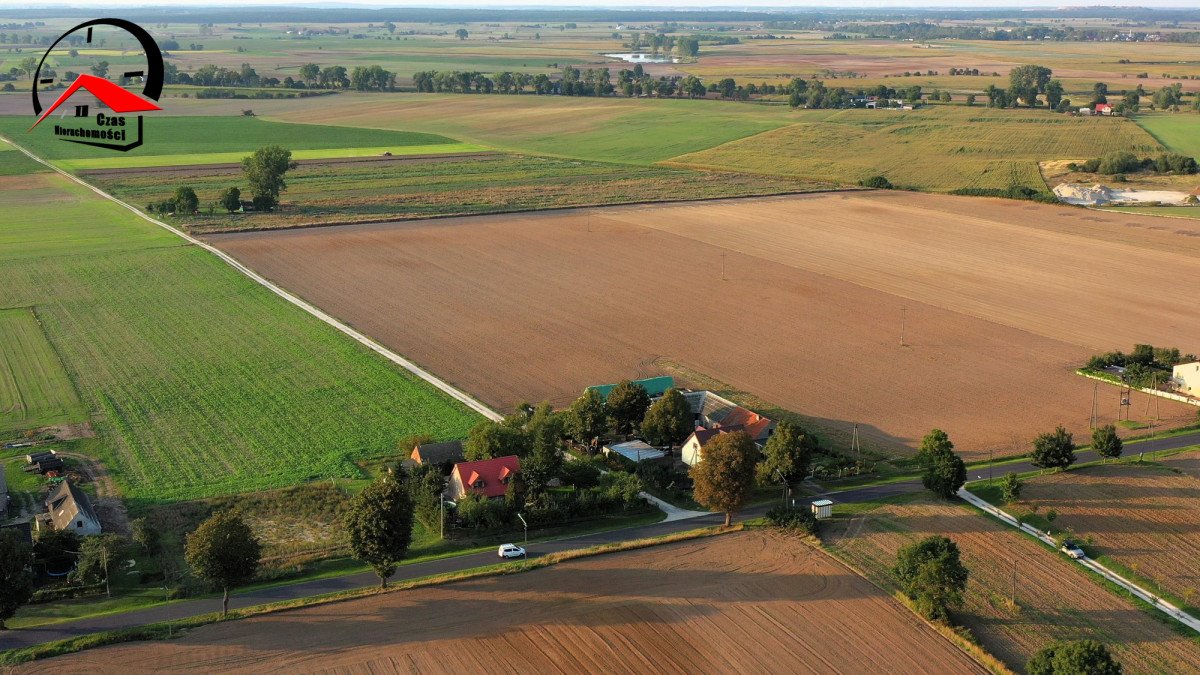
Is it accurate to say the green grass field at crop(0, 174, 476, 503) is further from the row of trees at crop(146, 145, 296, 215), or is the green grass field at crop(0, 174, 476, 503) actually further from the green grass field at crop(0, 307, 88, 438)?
the row of trees at crop(146, 145, 296, 215)

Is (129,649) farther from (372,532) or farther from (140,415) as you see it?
(140,415)

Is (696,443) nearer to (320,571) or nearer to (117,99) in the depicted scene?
(320,571)

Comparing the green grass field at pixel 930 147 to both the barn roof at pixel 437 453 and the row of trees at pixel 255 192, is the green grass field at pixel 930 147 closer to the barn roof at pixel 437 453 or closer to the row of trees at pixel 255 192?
the row of trees at pixel 255 192

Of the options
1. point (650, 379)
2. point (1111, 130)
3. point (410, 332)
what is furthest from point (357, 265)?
point (1111, 130)

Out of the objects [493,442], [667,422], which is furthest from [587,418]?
[493,442]

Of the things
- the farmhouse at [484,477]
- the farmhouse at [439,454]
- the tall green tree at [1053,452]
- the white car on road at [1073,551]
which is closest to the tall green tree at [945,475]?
the tall green tree at [1053,452]

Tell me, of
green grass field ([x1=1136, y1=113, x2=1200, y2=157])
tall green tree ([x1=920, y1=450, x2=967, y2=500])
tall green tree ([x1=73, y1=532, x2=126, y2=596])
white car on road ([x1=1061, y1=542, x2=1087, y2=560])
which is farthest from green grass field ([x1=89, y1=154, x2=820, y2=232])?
white car on road ([x1=1061, y1=542, x2=1087, y2=560])
